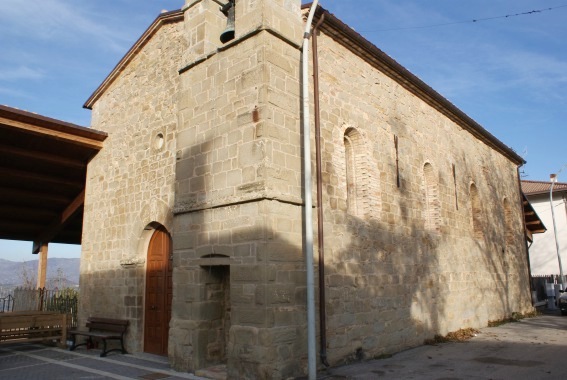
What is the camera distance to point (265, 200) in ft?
20.7

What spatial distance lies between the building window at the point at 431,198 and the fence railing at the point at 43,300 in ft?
35.3

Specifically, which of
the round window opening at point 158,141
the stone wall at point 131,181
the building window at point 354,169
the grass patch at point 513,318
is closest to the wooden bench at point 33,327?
the stone wall at point 131,181

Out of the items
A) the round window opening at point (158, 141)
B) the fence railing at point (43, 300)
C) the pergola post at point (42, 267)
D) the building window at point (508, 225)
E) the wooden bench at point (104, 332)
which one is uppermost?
the round window opening at point (158, 141)

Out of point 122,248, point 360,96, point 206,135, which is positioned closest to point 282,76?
point 206,135

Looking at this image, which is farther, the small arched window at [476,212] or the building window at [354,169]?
the small arched window at [476,212]

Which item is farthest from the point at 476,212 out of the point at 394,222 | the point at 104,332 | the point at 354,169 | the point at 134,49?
the point at 104,332

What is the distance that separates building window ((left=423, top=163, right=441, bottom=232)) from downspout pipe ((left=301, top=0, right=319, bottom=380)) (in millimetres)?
5175

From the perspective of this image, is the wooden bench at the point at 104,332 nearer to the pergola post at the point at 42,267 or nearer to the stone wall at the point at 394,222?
the stone wall at the point at 394,222

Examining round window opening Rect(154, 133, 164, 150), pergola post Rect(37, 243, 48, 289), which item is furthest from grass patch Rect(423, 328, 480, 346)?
pergola post Rect(37, 243, 48, 289)

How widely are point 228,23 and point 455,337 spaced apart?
8470 mm

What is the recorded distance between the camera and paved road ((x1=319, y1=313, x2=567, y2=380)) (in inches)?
263

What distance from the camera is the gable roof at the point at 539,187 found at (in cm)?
2730

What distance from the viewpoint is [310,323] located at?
635 cm

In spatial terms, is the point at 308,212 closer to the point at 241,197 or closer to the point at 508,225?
the point at 241,197
